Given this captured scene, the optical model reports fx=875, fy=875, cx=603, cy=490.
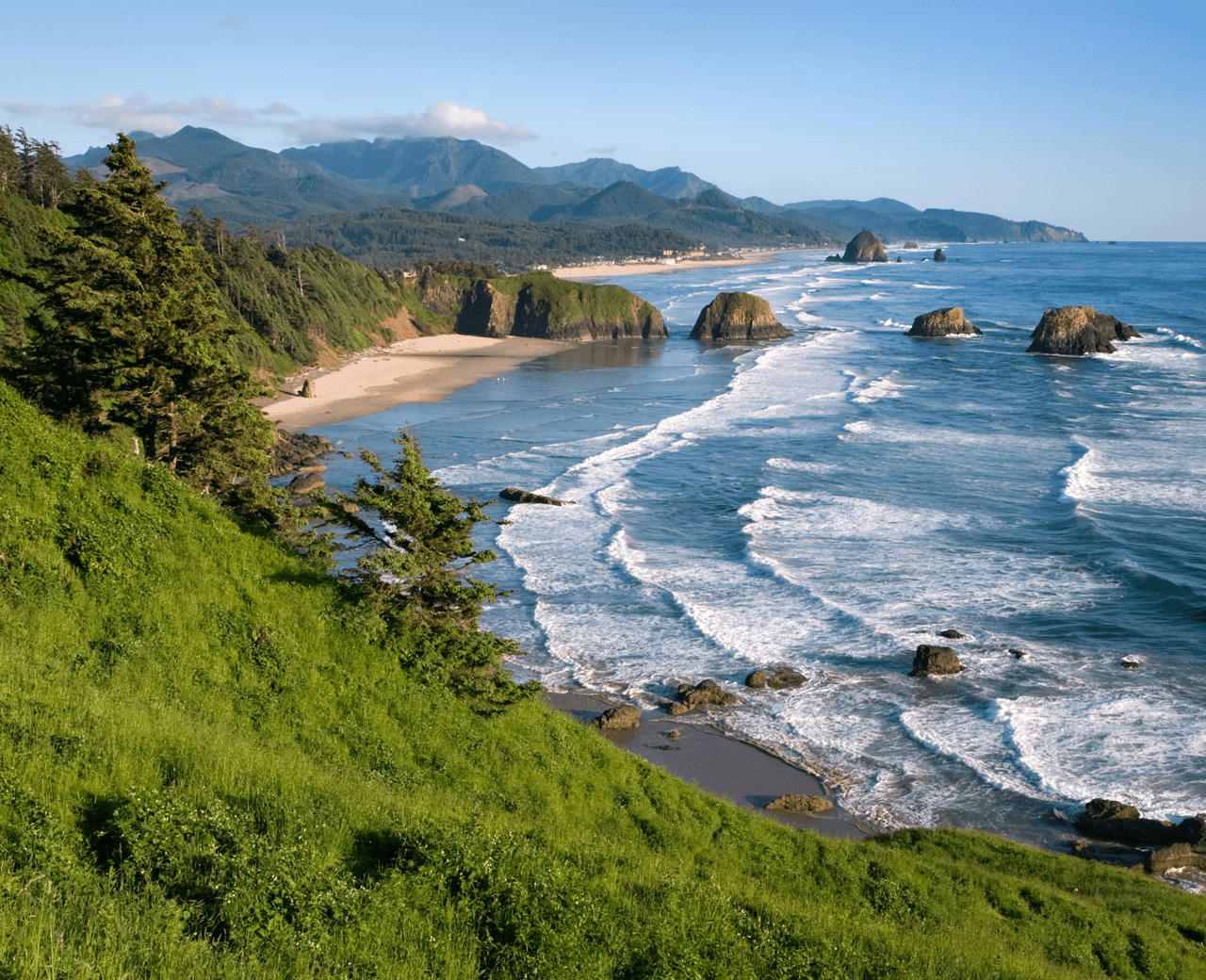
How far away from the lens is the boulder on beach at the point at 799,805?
69.8 ft

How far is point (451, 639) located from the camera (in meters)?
17.6

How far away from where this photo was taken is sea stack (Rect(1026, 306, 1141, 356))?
91.2m

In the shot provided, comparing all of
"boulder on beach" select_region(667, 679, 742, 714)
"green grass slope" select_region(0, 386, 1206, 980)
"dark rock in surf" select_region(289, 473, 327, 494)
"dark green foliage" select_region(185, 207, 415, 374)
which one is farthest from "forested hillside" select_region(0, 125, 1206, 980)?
"dark green foliage" select_region(185, 207, 415, 374)

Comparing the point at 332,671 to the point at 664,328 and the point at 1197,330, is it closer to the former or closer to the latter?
the point at 664,328

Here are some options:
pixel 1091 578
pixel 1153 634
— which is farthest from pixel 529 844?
pixel 1091 578

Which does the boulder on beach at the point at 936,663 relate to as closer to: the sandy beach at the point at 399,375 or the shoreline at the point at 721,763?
the shoreline at the point at 721,763

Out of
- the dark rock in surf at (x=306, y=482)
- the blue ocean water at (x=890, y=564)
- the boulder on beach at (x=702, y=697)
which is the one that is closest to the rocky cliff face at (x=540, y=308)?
the blue ocean water at (x=890, y=564)

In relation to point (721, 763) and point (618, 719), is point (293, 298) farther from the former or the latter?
point (721, 763)

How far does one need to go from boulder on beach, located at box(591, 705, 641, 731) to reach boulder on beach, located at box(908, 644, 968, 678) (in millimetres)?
9184

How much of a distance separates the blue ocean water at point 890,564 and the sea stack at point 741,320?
34.7 meters

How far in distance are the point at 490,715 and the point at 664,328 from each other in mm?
107699

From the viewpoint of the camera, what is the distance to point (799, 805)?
21.4 m

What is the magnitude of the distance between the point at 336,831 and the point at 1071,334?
98389 mm

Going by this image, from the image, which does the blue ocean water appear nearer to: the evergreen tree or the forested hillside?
the forested hillside
